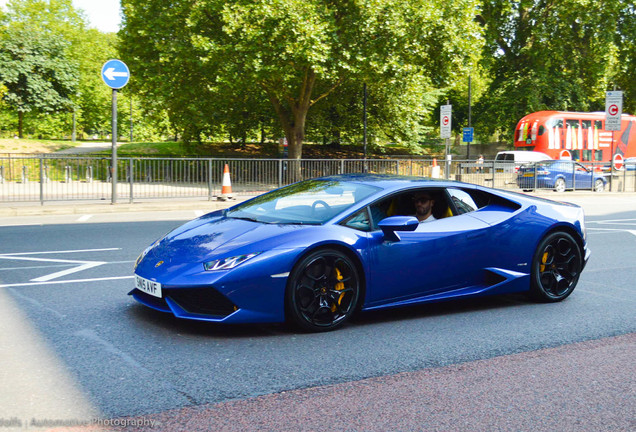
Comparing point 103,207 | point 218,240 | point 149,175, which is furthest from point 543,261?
point 149,175

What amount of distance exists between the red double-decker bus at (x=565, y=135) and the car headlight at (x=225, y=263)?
3413 centimetres

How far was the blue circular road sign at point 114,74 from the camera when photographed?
15484mm

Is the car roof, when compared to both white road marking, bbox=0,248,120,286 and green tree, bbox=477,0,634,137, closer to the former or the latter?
white road marking, bbox=0,248,120,286

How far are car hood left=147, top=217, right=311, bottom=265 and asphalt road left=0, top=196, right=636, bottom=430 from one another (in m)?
0.57

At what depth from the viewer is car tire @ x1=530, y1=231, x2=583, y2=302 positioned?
20.1 feet

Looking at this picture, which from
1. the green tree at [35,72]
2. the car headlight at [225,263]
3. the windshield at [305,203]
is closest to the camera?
the car headlight at [225,263]

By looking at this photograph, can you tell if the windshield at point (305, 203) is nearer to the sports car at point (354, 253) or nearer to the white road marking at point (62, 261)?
the sports car at point (354, 253)

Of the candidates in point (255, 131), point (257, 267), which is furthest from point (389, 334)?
point (255, 131)

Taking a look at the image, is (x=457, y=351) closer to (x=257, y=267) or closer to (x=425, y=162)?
(x=257, y=267)

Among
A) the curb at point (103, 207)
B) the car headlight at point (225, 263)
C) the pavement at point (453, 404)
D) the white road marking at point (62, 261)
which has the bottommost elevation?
the pavement at point (453, 404)

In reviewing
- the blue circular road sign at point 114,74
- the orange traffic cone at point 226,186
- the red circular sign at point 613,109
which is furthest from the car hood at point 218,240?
the red circular sign at point 613,109

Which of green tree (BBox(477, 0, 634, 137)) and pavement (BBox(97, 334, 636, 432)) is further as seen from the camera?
green tree (BBox(477, 0, 634, 137))

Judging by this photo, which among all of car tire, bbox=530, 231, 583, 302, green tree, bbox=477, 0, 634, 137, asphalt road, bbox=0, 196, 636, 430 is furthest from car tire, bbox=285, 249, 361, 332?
green tree, bbox=477, 0, 634, 137

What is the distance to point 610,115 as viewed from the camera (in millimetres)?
26422
